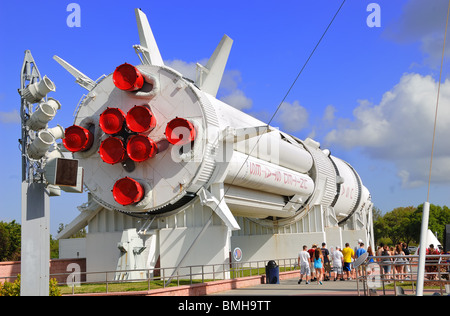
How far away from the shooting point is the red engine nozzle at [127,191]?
1773 centimetres

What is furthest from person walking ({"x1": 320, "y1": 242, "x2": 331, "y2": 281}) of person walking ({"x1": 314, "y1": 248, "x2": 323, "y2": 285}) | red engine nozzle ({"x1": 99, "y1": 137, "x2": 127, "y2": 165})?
red engine nozzle ({"x1": 99, "y1": 137, "x2": 127, "y2": 165})

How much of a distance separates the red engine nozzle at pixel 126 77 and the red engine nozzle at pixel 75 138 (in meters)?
2.03

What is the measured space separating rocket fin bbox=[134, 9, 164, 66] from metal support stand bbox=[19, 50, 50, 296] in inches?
364

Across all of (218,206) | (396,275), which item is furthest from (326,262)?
(396,275)

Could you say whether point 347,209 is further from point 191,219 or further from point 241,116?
point 191,219

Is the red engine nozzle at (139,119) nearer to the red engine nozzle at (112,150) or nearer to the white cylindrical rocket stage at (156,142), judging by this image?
the white cylindrical rocket stage at (156,142)

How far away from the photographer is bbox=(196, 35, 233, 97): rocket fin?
66.5 feet

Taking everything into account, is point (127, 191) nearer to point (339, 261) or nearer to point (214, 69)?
point (214, 69)

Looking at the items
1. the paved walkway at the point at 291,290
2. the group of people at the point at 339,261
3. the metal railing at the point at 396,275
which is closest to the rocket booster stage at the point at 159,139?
the paved walkway at the point at 291,290

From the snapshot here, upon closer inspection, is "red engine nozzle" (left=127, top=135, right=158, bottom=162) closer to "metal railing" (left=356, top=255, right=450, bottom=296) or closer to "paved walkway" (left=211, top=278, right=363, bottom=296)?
"paved walkway" (left=211, top=278, right=363, bottom=296)

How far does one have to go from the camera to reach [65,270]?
19734 mm
